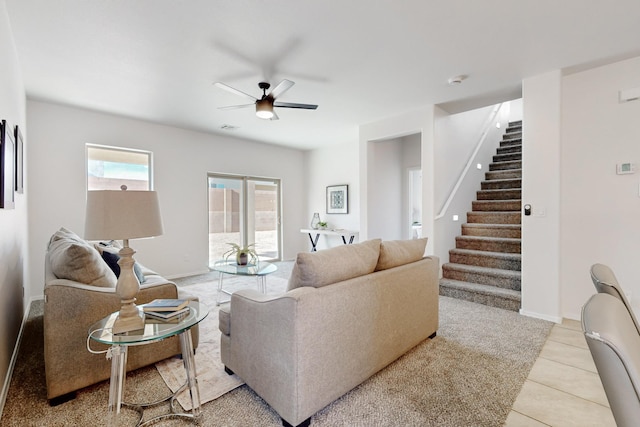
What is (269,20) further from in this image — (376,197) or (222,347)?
(376,197)

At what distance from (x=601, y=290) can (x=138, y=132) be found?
18.1ft

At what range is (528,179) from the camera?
3238 mm

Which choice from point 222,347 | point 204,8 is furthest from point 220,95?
point 222,347

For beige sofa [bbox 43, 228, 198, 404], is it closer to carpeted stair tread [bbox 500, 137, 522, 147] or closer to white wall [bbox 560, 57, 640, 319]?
white wall [bbox 560, 57, 640, 319]

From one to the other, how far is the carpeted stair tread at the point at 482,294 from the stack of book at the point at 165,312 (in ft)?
10.8

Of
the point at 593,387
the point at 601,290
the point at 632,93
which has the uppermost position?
the point at 632,93

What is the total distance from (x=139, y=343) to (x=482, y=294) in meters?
3.58

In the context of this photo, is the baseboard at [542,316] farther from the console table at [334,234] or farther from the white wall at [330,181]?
the white wall at [330,181]

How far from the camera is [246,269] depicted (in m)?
3.55

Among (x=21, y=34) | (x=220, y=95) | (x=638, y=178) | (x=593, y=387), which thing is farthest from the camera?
(x=220, y=95)

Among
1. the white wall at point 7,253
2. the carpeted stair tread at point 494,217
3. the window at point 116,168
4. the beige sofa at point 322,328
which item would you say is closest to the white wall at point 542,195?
the carpeted stair tread at point 494,217

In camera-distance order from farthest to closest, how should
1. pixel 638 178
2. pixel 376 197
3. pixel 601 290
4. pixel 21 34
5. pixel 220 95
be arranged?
pixel 376 197 → pixel 220 95 → pixel 638 178 → pixel 21 34 → pixel 601 290

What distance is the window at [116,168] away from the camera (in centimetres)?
438

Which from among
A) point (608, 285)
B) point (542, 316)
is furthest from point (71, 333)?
point (542, 316)
